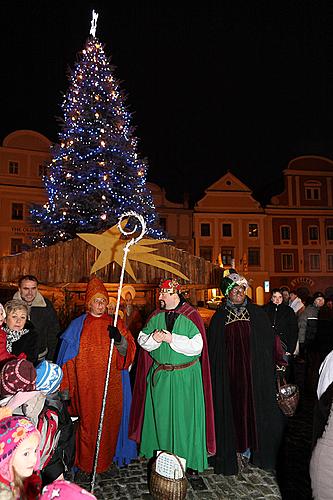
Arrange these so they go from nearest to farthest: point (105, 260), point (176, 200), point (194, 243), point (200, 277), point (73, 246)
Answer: point (105, 260) < point (73, 246) < point (200, 277) < point (194, 243) < point (176, 200)

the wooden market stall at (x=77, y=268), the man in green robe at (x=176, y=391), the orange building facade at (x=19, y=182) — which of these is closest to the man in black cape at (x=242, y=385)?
the man in green robe at (x=176, y=391)

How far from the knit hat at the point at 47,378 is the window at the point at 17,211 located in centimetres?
2549

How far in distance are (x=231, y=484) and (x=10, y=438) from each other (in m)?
3.13

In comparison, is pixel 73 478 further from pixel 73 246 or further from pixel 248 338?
pixel 73 246

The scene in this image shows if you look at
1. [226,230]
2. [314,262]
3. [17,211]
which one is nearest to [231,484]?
[17,211]

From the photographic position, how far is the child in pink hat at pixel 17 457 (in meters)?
1.89

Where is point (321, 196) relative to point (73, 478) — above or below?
above

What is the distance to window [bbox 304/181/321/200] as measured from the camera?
1267 inches

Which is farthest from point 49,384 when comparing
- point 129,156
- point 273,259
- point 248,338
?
point 273,259

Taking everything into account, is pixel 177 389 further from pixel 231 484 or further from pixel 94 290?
pixel 94 290

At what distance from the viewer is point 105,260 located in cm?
464

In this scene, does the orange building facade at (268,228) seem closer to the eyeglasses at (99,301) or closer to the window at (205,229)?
the window at (205,229)

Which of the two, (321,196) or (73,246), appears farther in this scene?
(321,196)

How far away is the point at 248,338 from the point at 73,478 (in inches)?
98.4
